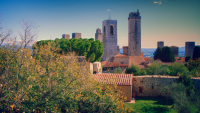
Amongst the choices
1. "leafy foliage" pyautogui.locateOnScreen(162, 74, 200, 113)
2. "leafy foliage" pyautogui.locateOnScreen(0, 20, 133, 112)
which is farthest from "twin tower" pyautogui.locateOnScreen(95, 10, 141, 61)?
"leafy foliage" pyautogui.locateOnScreen(0, 20, 133, 112)

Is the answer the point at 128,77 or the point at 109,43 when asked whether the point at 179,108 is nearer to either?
the point at 128,77

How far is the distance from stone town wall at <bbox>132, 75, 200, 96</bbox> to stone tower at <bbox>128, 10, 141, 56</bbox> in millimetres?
21296

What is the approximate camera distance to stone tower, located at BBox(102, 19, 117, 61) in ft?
102

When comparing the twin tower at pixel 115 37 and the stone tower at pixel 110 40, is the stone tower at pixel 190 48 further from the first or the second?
the stone tower at pixel 110 40

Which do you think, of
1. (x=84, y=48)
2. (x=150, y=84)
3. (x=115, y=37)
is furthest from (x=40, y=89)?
(x=115, y=37)

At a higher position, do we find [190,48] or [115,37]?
[115,37]

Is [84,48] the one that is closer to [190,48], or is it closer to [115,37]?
[115,37]

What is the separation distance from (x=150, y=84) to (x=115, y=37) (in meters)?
19.6

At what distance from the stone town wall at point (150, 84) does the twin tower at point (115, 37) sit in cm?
1782

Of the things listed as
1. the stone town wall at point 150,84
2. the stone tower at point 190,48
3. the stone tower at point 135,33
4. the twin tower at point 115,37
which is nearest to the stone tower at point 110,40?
the twin tower at point 115,37

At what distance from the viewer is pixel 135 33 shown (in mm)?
34406

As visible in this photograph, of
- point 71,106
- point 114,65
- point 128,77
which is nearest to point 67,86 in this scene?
point 71,106

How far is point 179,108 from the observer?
840cm

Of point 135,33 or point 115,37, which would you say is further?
point 135,33
